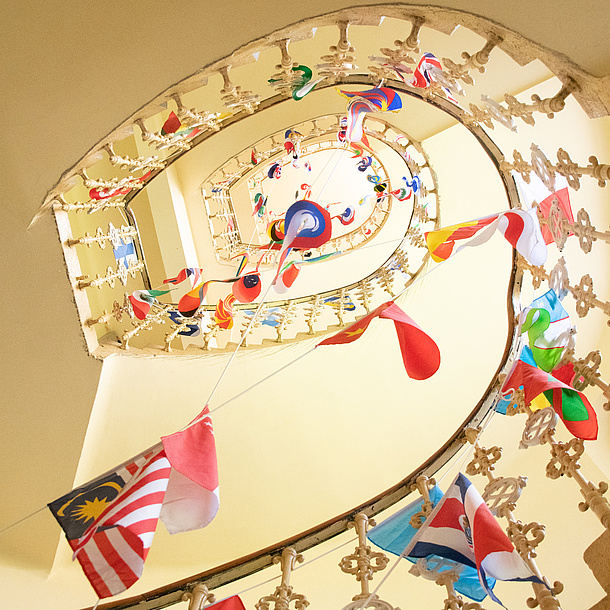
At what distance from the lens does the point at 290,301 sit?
19.4ft

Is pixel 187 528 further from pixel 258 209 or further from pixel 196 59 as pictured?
pixel 258 209

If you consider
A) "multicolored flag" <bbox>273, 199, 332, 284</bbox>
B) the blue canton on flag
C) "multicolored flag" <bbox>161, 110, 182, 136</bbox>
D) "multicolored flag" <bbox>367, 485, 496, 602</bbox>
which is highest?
"multicolored flag" <bbox>161, 110, 182, 136</bbox>

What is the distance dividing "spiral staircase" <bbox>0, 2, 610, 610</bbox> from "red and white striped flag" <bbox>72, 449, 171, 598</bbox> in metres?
0.33

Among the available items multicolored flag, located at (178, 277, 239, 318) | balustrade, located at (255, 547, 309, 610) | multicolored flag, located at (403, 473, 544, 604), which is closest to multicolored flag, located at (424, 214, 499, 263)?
multicolored flag, located at (403, 473, 544, 604)

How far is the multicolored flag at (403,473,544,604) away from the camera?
76.7 inches

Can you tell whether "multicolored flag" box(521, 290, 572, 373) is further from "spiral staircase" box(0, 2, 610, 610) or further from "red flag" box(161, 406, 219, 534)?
"red flag" box(161, 406, 219, 534)

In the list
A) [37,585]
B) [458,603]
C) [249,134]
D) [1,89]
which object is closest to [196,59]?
[1,89]

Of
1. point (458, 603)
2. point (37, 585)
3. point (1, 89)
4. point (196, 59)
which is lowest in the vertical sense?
point (37, 585)

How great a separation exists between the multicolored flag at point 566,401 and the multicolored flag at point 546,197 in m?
0.73

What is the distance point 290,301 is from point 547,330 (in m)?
3.39

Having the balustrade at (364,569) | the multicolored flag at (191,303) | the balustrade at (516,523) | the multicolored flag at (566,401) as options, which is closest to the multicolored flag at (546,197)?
the multicolored flag at (566,401)

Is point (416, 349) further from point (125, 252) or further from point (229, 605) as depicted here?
point (125, 252)

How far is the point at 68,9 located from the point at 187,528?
218cm

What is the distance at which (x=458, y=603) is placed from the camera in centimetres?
194
